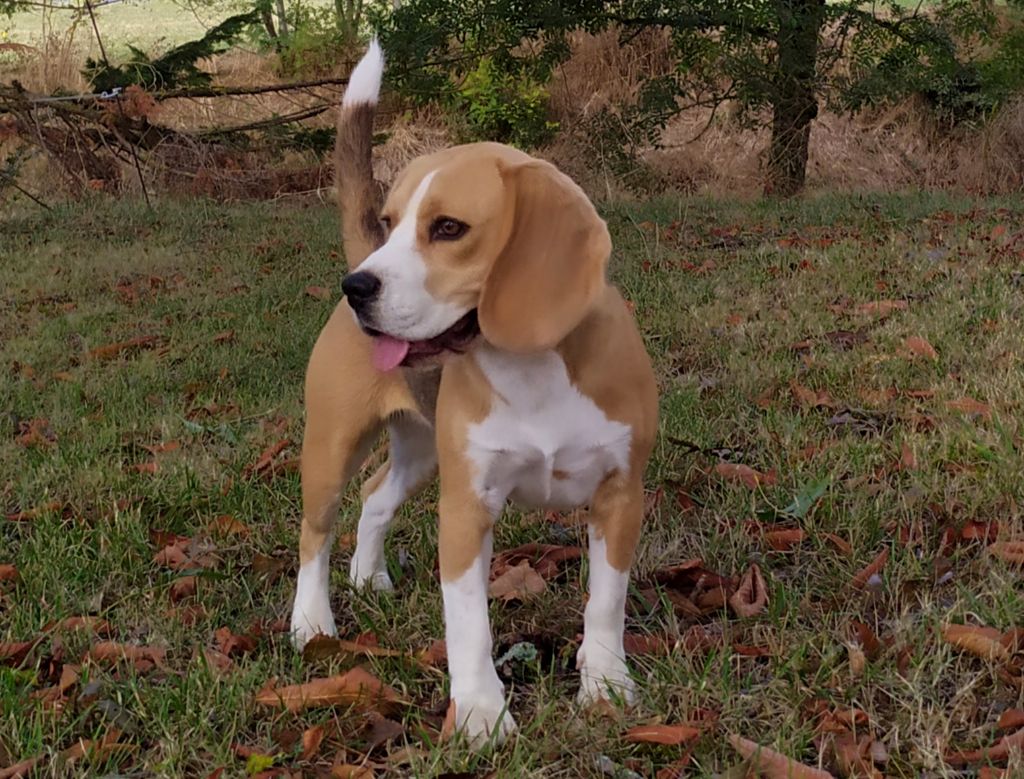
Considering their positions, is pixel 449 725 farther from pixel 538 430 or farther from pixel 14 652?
pixel 14 652

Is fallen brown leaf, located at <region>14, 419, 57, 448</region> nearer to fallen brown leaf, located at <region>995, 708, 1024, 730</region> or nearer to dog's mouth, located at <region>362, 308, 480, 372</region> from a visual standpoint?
dog's mouth, located at <region>362, 308, 480, 372</region>

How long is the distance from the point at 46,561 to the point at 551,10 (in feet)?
23.2

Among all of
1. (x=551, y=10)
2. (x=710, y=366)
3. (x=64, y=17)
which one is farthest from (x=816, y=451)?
(x=64, y=17)

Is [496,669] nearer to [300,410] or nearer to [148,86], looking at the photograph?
[300,410]

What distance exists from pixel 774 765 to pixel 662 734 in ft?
0.79

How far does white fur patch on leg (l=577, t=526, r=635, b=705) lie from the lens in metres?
2.48

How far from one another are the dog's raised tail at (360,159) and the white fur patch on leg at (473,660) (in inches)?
46.4

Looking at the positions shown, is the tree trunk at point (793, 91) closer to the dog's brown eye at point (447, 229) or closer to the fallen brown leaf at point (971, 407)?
the fallen brown leaf at point (971, 407)

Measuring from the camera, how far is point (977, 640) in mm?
2418

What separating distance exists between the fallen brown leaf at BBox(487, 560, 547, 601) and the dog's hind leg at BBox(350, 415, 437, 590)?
41cm

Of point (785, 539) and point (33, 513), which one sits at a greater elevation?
point (785, 539)

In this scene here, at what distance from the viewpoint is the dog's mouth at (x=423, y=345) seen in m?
2.38

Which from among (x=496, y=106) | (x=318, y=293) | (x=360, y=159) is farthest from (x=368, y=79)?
(x=496, y=106)

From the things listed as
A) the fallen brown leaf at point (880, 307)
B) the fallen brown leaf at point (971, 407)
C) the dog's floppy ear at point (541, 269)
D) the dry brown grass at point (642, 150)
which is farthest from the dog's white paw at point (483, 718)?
the dry brown grass at point (642, 150)
